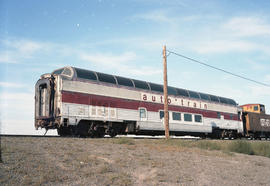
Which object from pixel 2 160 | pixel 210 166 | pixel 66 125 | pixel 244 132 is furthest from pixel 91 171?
pixel 244 132

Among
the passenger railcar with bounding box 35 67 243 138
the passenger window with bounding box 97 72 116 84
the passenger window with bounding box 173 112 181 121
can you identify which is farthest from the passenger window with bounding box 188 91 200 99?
the passenger window with bounding box 97 72 116 84

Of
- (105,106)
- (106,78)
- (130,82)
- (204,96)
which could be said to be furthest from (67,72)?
(204,96)

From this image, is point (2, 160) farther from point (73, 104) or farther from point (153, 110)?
point (153, 110)

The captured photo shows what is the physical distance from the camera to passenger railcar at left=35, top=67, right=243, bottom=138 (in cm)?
1506

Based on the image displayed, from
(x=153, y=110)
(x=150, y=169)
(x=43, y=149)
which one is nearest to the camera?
(x=150, y=169)

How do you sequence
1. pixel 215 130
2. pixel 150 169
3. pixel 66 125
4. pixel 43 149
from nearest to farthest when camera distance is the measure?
pixel 150 169 < pixel 43 149 < pixel 66 125 < pixel 215 130

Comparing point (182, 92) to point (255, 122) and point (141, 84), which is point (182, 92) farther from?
point (255, 122)

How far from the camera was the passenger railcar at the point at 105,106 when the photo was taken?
15.1 m

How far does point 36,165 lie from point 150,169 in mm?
3193

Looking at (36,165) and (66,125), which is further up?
(66,125)

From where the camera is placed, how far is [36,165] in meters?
6.78

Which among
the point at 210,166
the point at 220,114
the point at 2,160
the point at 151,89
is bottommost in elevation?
the point at 210,166

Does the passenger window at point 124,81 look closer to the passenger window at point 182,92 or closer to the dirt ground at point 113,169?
the passenger window at point 182,92

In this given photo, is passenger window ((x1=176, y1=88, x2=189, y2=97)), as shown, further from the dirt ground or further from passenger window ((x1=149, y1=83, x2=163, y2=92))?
the dirt ground
